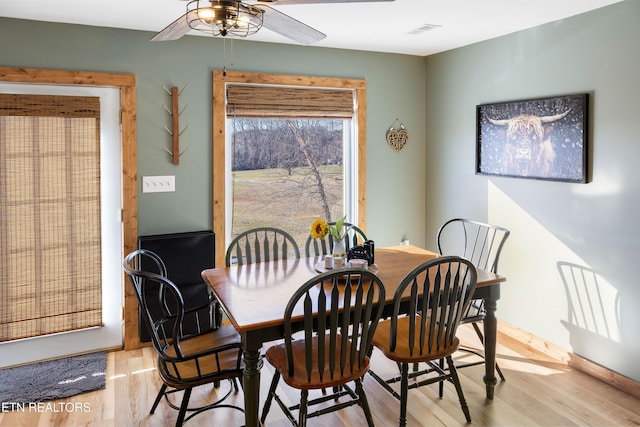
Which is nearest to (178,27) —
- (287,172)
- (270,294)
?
(270,294)

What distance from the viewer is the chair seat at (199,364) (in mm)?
2334

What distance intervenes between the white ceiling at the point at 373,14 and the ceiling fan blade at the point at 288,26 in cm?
72

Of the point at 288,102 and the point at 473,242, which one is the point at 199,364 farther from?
the point at 473,242

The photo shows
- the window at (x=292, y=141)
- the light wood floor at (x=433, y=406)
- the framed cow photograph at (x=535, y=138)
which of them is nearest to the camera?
the light wood floor at (x=433, y=406)

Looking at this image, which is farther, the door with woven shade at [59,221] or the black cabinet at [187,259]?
the black cabinet at [187,259]

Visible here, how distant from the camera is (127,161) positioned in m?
3.68

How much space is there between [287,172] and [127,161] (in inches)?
53.2

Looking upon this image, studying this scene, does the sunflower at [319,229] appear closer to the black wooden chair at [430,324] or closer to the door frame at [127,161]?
the black wooden chair at [430,324]

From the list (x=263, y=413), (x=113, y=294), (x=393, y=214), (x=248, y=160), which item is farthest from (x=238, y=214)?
(x=263, y=413)

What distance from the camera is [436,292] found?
8.00 ft

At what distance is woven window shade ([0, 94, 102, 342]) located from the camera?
11.1 ft

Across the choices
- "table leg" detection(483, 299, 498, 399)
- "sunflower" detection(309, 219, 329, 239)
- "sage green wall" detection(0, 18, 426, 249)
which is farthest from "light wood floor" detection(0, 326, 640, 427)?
"sage green wall" detection(0, 18, 426, 249)

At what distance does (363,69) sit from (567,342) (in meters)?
2.81

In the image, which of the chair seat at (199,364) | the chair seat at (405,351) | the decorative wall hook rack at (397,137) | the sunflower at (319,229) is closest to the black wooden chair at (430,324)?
the chair seat at (405,351)
